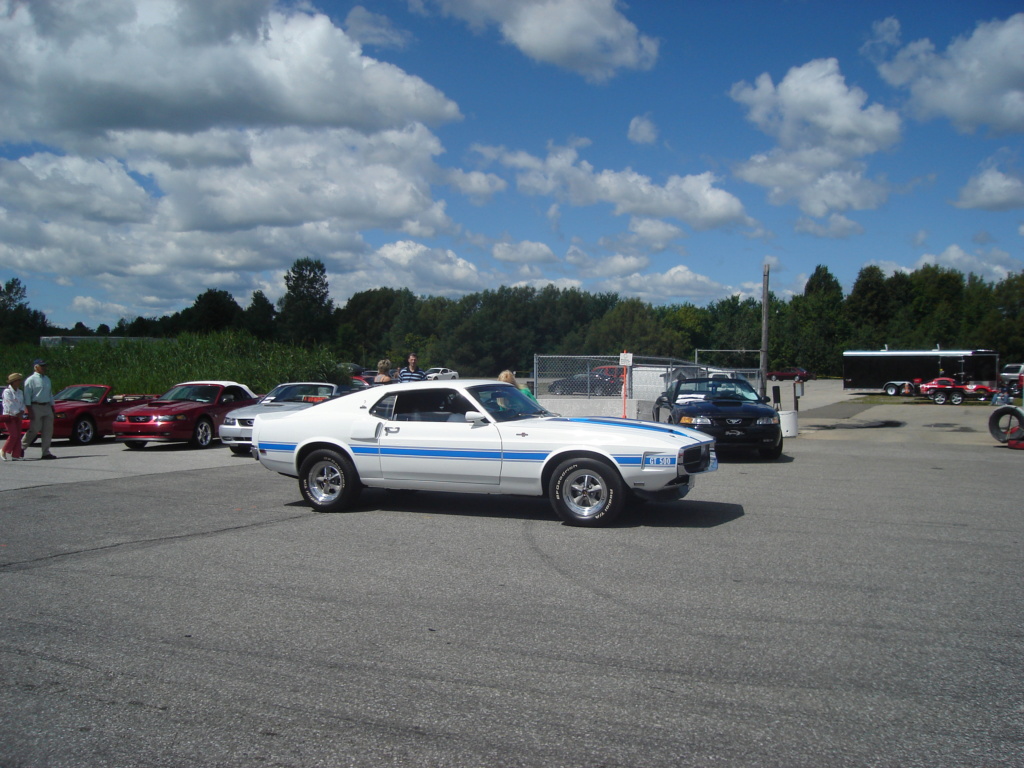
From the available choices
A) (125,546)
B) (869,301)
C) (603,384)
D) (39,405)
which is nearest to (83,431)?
(39,405)

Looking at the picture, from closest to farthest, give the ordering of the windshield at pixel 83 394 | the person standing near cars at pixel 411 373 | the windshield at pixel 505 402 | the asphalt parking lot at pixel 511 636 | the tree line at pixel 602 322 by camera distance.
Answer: the asphalt parking lot at pixel 511 636, the windshield at pixel 505 402, the person standing near cars at pixel 411 373, the windshield at pixel 83 394, the tree line at pixel 602 322

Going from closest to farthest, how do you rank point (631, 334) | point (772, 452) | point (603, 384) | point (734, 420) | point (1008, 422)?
point (734, 420), point (772, 452), point (1008, 422), point (603, 384), point (631, 334)

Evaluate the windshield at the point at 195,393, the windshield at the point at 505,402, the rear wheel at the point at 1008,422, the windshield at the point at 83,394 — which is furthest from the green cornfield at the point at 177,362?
the rear wheel at the point at 1008,422

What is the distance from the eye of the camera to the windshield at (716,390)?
50.7 feet

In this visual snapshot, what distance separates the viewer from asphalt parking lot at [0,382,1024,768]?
3447 mm

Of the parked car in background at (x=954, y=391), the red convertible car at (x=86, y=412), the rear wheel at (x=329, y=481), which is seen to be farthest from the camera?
the parked car in background at (x=954, y=391)

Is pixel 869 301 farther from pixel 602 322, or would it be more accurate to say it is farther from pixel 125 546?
pixel 125 546

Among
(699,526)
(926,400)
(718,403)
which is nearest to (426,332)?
(926,400)

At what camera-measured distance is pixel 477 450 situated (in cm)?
848

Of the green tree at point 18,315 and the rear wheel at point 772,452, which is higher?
the green tree at point 18,315

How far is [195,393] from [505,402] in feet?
36.7

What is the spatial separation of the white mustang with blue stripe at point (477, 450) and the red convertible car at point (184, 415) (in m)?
7.80

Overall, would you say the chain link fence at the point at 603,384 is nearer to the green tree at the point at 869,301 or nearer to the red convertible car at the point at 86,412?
the red convertible car at the point at 86,412

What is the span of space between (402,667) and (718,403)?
37.7ft
